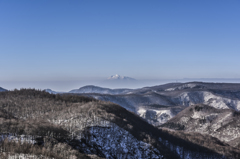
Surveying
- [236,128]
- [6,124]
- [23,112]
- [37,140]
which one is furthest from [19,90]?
[236,128]

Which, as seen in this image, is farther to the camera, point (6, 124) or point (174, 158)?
point (174, 158)

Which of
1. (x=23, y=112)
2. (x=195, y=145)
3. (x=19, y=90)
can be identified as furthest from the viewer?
(x=19, y=90)

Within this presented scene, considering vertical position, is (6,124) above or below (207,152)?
above

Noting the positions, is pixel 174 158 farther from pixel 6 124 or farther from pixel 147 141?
pixel 6 124

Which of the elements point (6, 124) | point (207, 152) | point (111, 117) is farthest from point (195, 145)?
point (6, 124)

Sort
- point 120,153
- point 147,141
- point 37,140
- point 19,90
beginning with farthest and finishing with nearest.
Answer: point 19,90, point 147,141, point 120,153, point 37,140

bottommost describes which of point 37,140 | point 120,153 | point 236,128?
point 236,128

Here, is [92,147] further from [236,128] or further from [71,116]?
[236,128]

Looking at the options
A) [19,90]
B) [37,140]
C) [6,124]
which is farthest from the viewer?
[19,90]

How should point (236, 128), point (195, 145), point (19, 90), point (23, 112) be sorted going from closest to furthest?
point (23, 112), point (195, 145), point (19, 90), point (236, 128)
